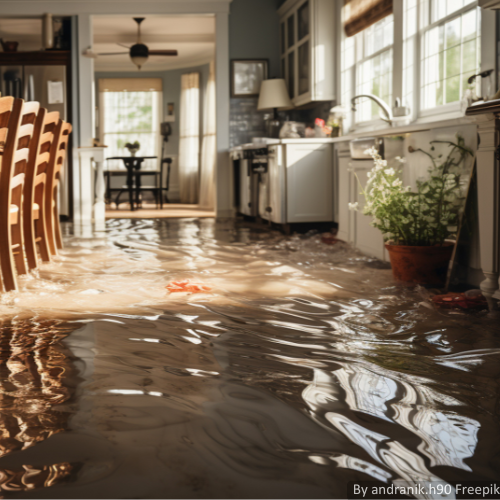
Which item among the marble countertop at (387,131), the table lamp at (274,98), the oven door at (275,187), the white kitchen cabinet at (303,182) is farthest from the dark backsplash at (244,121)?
the white kitchen cabinet at (303,182)

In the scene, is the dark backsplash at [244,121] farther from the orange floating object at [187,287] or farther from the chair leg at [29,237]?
the orange floating object at [187,287]

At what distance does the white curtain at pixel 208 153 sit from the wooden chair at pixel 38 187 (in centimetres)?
621

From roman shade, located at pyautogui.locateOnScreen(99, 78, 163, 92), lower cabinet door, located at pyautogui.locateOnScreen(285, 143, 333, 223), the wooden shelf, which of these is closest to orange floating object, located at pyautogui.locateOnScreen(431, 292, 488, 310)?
lower cabinet door, located at pyautogui.locateOnScreen(285, 143, 333, 223)

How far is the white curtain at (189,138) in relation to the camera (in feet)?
35.5

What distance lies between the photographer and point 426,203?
2.88 meters

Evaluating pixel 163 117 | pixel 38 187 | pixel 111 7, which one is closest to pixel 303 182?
pixel 38 187

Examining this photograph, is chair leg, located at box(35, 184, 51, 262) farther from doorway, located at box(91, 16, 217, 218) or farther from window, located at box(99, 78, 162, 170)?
window, located at box(99, 78, 162, 170)

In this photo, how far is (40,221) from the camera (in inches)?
142

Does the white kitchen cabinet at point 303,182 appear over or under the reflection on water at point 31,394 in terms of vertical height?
over

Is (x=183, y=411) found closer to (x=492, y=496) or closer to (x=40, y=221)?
(x=492, y=496)

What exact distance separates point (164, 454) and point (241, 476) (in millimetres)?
166

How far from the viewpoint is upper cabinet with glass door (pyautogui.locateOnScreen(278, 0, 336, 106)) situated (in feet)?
19.4

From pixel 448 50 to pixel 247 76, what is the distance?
148 inches

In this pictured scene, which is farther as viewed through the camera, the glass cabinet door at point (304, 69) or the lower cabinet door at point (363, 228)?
the glass cabinet door at point (304, 69)
